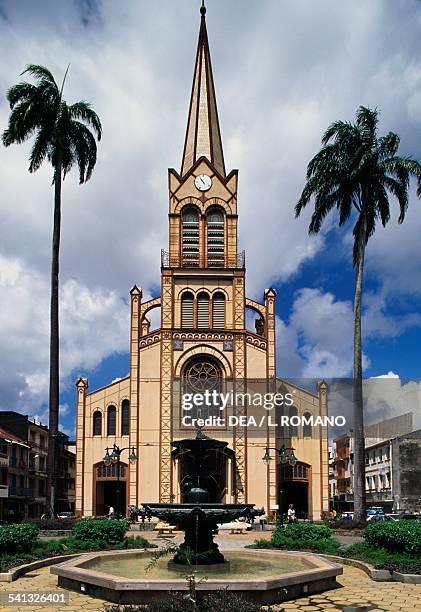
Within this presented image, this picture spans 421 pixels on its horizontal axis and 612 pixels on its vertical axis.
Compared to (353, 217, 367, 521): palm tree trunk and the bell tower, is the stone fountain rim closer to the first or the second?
(353, 217, 367, 521): palm tree trunk

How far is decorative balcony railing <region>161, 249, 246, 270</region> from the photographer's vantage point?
45.2 metres

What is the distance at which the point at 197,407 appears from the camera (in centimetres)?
4253

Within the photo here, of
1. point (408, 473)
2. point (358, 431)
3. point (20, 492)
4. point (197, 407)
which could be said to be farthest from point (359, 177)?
point (20, 492)

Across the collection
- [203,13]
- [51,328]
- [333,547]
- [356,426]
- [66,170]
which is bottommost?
[333,547]

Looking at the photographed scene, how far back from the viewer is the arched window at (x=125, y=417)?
4278 cm

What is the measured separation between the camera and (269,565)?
15.6 m

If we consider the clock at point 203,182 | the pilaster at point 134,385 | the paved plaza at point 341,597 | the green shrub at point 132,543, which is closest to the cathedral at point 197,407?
the pilaster at point 134,385

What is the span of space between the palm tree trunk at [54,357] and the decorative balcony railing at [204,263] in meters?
13.1

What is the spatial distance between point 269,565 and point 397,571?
9.07 feet

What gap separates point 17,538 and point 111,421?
86.9 ft

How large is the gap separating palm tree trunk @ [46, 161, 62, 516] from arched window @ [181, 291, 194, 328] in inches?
→ 527

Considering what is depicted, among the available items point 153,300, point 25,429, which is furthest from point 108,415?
point 25,429

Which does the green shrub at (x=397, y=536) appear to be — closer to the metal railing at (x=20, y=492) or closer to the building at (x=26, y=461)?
the building at (x=26, y=461)

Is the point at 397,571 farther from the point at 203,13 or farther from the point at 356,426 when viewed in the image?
the point at 203,13
